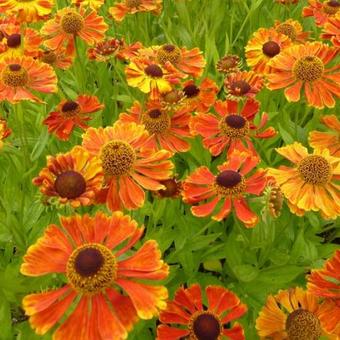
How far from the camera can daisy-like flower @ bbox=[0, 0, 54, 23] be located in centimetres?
148

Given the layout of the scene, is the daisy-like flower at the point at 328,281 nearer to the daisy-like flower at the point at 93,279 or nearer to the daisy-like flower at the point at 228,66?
the daisy-like flower at the point at 93,279

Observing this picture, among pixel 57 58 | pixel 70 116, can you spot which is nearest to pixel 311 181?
pixel 70 116

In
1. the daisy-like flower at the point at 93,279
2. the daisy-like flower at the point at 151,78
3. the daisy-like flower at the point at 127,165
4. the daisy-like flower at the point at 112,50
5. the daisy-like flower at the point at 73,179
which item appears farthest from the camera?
the daisy-like flower at the point at 112,50

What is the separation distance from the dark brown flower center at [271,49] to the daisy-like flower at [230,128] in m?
0.34

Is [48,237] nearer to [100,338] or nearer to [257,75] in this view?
[100,338]

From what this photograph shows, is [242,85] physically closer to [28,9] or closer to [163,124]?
[163,124]

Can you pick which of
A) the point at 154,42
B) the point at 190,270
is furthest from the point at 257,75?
the point at 154,42

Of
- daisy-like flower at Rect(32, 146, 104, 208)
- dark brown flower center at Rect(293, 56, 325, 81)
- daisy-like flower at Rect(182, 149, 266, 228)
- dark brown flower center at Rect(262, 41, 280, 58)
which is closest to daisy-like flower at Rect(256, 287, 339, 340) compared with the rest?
daisy-like flower at Rect(182, 149, 266, 228)

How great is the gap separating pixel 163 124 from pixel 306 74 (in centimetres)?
47

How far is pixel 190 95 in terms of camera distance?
5.18 ft

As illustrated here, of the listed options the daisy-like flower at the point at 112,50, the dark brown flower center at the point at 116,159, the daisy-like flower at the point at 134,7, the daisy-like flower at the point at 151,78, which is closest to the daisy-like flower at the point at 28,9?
the daisy-like flower at the point at 112,50

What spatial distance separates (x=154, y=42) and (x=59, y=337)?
1.68 m

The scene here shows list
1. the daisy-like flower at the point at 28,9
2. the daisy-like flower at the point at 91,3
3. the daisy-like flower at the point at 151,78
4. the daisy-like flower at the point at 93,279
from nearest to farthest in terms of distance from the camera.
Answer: the daisy-like flower at the point at 93,279 → the daisy-like flower at the point at 151,78 → the daisy-like flower at the point at 28,9 → the daisy-like flower at the point at 91,3

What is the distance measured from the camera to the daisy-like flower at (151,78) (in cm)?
138
